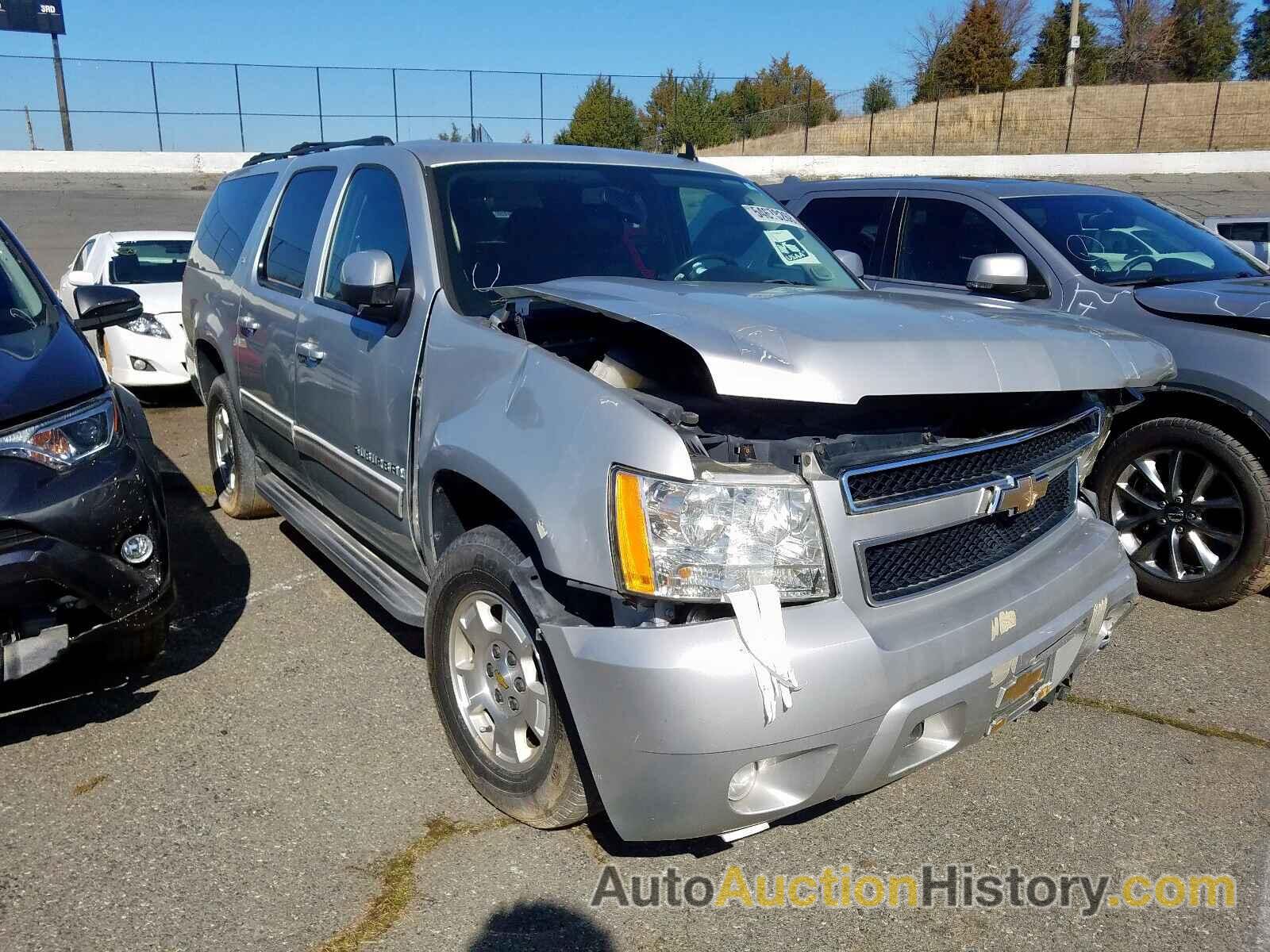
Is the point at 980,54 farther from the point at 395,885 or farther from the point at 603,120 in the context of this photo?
the point at 395,885

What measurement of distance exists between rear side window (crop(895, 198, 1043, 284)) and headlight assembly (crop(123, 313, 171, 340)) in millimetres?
6116

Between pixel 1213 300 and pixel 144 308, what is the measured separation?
25.2ft

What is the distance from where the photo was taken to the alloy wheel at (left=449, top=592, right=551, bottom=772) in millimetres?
2611

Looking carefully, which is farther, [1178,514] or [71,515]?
[1178,514]

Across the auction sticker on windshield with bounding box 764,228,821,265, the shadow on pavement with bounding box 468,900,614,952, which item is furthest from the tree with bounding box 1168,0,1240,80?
the shadow on pavement with bounding box 468,900,614,952

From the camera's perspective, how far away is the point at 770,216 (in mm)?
4090

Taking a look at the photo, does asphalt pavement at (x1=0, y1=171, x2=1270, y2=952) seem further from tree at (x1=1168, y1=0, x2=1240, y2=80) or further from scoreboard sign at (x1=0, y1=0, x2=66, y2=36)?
tree at (x1=1168, y1=0, x2=1240, y2=80)

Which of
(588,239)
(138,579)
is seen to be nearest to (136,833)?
(138,579)

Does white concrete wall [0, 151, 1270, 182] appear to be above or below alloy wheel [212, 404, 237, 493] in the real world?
above

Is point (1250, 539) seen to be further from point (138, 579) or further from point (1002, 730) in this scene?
point (138, 579)

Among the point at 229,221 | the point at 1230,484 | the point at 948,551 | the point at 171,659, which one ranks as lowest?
the point at 171,659

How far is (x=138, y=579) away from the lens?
125 inches

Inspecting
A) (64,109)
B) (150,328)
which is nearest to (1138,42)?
(64,109)

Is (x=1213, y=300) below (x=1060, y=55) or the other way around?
below
